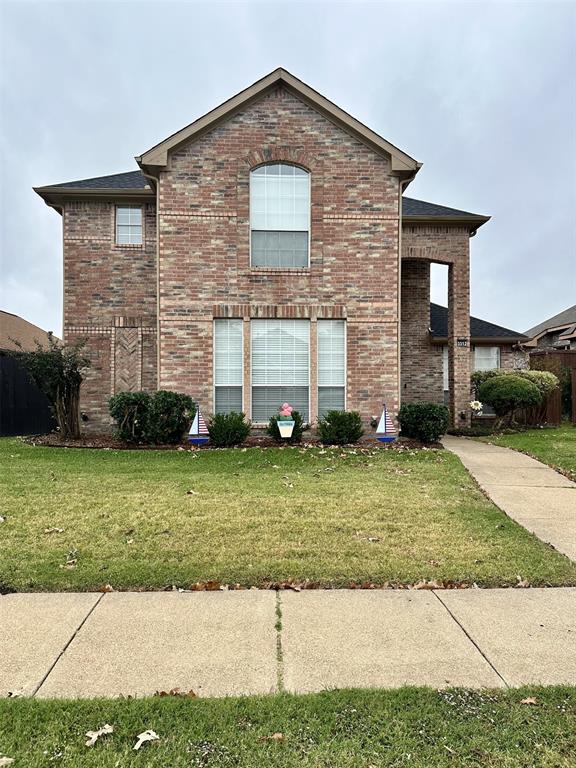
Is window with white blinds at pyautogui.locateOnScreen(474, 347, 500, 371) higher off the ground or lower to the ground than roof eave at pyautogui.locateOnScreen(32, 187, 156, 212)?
lower

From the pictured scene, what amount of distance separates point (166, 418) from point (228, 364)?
6.42ft

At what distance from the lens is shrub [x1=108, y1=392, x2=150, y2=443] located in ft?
36.8

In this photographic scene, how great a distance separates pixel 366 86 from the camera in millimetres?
21625

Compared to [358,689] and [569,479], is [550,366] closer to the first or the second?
[569,479]

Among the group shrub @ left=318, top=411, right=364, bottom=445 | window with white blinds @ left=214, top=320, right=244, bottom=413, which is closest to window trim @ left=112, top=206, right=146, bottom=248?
window with white blinds @ left=214, top=320, right=244, bottom=413

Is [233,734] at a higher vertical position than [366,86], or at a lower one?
lower

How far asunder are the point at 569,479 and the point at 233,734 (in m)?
7.97

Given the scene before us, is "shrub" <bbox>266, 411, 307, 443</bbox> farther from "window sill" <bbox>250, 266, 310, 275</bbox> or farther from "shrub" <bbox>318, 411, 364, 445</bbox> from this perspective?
"window sill" <bbox>250, 266, 310, 275</bbox>

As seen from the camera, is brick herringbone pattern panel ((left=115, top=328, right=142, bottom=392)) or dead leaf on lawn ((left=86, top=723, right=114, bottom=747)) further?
brick herringbone pattern panel ((left=115, top=328, right=142, bottom=392))

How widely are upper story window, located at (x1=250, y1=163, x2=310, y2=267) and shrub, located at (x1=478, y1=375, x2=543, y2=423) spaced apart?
6869 mm

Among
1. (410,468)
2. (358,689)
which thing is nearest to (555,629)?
(358,689)

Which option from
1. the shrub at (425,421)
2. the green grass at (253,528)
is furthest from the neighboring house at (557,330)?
the green grass at (253,528)

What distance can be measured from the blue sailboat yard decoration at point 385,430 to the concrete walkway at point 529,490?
54.7 inches

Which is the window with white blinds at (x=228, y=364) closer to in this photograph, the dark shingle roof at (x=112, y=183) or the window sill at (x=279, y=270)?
the window sill at (x=279, y=270)
